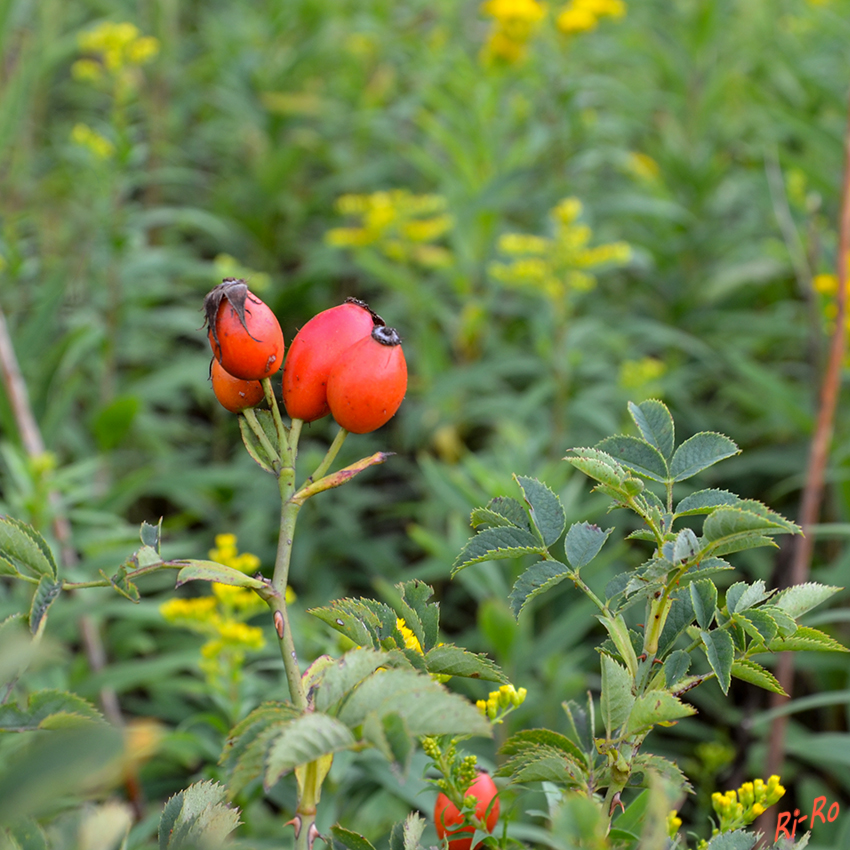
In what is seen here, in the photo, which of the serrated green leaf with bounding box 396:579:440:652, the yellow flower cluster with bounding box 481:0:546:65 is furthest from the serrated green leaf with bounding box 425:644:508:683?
the yellow flower cluster with bounding box 481:0:546:65

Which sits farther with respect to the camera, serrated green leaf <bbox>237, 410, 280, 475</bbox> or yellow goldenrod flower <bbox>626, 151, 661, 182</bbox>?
yellow goldenrod flower <bbox>626, 151, 661, 182</bbox>

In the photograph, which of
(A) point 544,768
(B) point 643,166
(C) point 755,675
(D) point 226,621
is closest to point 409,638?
(A) point 544,768

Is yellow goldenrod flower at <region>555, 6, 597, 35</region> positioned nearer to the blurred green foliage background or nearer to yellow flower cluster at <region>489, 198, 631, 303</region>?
the blurred green foliage background

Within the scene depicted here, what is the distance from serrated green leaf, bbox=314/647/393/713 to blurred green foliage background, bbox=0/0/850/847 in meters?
0.54

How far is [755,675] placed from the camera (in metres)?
0.52

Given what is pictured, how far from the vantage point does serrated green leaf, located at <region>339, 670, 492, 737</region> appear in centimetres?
41

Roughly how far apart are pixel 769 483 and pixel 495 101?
1416 millimetres

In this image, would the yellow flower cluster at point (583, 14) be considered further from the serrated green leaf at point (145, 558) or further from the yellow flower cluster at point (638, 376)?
the serrated green leaf at point (145, 558)

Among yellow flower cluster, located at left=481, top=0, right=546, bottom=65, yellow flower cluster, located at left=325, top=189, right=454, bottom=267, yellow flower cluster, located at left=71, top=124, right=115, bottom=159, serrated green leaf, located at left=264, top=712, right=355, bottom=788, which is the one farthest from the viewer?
yellow flower cluster, located at left=481, top=0, right=546, bottom=65

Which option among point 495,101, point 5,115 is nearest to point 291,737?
point 5,115

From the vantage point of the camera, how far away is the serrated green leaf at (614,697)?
52 centimetres

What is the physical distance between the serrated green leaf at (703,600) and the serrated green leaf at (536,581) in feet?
0.27

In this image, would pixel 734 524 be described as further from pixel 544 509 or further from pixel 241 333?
pixel 241 333

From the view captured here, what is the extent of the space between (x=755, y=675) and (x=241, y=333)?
0.40m
